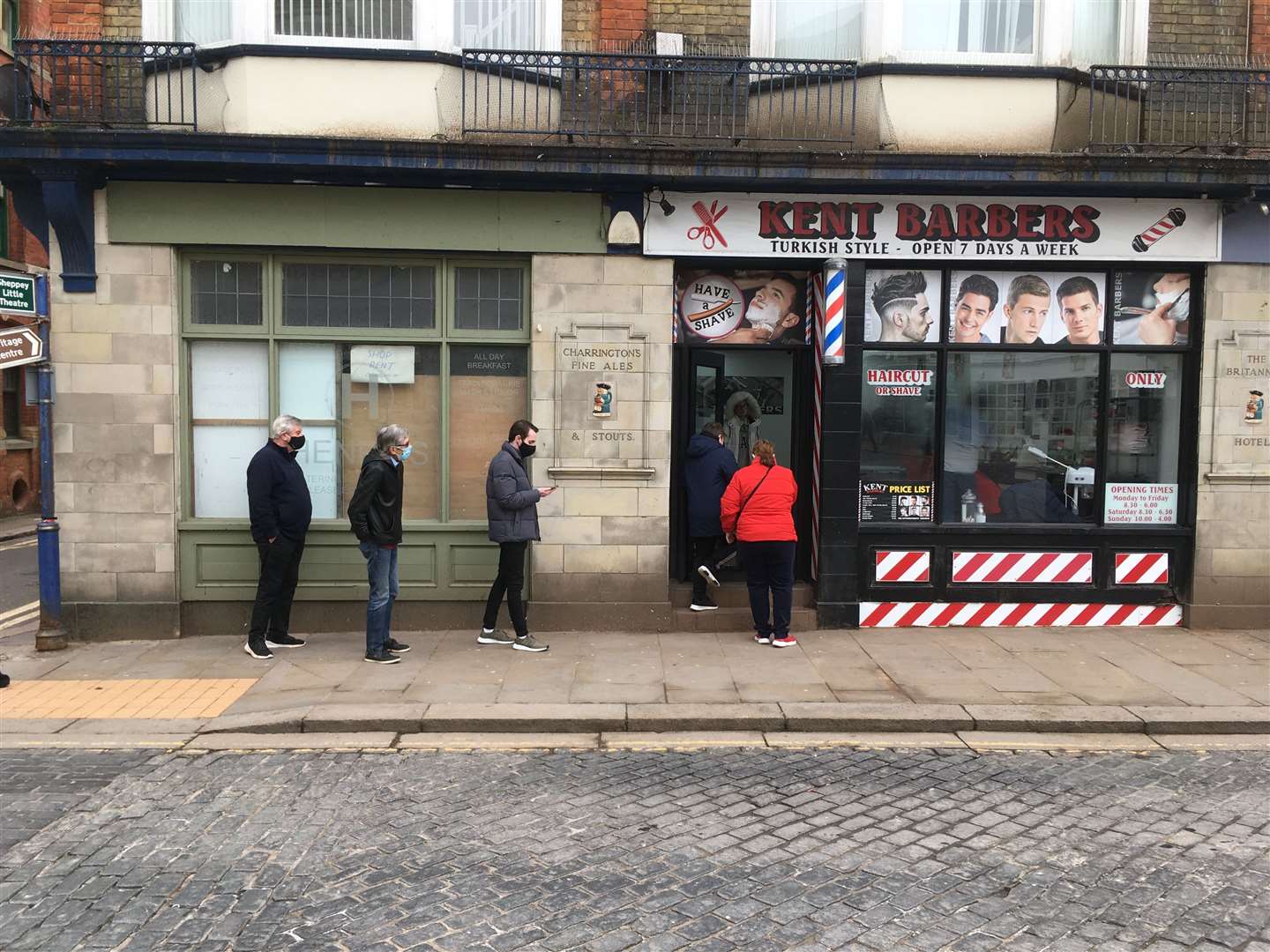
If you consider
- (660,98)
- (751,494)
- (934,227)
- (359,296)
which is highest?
(660,98)

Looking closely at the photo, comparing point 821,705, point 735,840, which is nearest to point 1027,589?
point 821,705

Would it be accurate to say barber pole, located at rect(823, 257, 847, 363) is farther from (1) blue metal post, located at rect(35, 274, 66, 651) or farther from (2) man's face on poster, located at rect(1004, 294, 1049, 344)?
(1) blue metal post, located at rect(35, 274, 66, 651)

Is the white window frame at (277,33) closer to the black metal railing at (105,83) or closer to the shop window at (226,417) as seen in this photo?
the black metal railing at (105,83)

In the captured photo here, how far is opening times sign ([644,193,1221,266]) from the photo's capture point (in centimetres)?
921

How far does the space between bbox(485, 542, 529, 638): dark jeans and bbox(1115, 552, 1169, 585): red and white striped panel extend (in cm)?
598

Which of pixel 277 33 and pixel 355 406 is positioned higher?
pixel 277 33

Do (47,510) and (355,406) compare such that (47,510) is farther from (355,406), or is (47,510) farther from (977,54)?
(977,54)

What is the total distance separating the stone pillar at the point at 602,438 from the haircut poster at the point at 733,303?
528 millimetres

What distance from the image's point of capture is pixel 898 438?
31.9 feet

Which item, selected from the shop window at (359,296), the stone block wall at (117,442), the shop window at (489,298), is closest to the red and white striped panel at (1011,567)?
the shop window at (489,298)

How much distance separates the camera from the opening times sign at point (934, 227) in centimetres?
921

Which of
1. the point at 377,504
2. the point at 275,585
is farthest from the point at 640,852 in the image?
the point at 275,585

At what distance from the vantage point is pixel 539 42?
30.7ft

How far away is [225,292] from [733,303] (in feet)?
16.3
